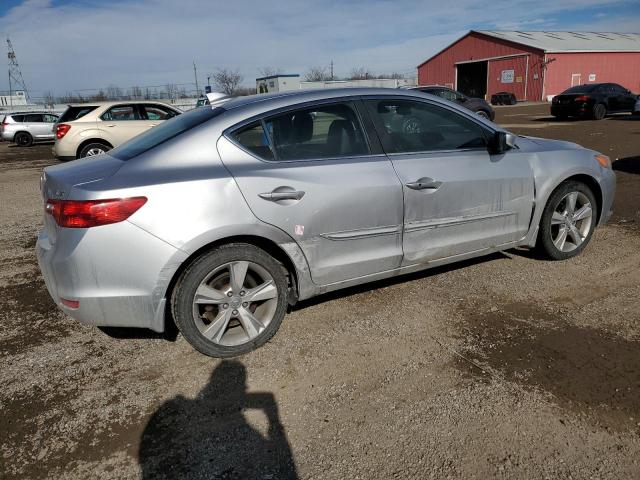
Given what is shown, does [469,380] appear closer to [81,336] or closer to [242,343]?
[242,343]

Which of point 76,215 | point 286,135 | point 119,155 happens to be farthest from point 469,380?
point 119,155

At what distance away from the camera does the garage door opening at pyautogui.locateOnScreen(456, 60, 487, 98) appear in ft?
162

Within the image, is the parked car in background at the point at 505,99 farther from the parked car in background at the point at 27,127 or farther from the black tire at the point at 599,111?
the parked car in background at the point at 27,127

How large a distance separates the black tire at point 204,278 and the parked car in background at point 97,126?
941 centimetres

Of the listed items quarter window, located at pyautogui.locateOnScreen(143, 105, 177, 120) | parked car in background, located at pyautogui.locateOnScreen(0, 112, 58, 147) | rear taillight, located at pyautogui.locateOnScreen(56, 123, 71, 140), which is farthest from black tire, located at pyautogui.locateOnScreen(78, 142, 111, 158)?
parked car in background, located at pyautogui.locateOnScreen(0, 112, 58, 147)

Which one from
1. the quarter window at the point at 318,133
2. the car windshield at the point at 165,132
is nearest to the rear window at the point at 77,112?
the car windshield at the point at 165,132

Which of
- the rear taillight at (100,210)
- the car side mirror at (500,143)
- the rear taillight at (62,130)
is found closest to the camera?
the rear taillight at (100,210)

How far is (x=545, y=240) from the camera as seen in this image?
4.26 metres

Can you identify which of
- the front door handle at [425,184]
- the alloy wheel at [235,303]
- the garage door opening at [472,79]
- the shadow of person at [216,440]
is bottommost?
the shadow of person at [216,440]

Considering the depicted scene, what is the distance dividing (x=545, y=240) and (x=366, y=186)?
202 cm

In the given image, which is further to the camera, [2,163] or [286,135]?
[2,163]

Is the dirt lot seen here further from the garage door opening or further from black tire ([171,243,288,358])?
the garage door opening

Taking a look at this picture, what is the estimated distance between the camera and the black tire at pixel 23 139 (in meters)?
21.9

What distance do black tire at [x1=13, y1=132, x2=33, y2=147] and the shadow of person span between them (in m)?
23.7
